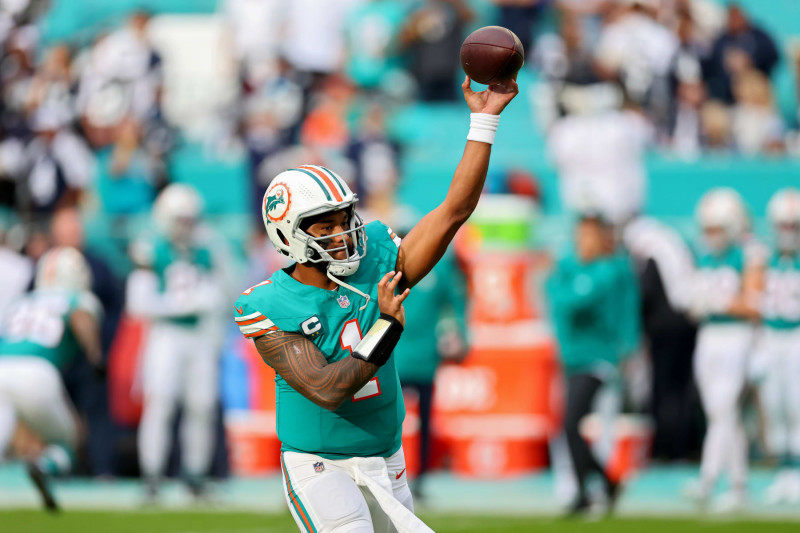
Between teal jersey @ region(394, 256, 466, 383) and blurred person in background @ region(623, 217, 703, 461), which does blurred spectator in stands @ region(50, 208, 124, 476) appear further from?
blurred person in background @ region(623, 217, 703, 461)

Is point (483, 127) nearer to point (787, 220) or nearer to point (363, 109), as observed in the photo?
point (787, 220)

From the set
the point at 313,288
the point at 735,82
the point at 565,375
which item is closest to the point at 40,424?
the point at 565,375

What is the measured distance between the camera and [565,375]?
8078 millimetres

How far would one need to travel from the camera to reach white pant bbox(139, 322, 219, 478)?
8.59 metres

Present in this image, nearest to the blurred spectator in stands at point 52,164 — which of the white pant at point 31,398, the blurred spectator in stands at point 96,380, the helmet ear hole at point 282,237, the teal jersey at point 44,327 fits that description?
the blurred spectator in stands at point 96,380

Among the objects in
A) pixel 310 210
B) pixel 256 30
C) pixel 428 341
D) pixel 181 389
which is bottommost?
pixel 181 389

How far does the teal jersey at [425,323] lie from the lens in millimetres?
8383

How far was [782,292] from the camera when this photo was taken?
8750mm

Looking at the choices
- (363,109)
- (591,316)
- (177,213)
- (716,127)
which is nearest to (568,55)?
(716,127)

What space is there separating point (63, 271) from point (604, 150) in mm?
4901

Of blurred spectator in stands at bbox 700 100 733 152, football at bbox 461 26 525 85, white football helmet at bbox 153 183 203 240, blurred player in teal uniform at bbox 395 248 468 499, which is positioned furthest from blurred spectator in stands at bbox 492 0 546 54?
football at bbox 461 26 525 85

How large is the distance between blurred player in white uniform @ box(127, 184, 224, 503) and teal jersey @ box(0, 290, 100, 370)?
0.54 meters

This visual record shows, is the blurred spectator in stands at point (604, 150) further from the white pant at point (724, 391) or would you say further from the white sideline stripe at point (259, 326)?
the white sideline stripe at point (259, 326)

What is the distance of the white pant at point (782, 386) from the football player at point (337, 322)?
567cm
